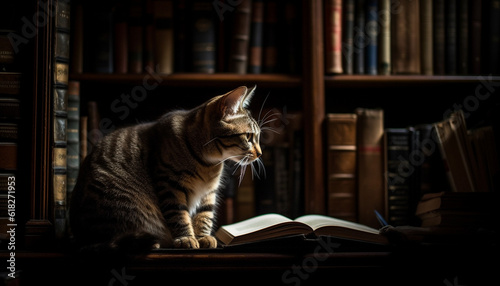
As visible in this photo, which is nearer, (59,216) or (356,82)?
(59,216)

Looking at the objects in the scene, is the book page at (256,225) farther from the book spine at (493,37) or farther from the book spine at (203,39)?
the book spine at (493,37)

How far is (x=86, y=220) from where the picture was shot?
1.08m

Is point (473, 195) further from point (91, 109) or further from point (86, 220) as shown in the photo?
point (91, 109)

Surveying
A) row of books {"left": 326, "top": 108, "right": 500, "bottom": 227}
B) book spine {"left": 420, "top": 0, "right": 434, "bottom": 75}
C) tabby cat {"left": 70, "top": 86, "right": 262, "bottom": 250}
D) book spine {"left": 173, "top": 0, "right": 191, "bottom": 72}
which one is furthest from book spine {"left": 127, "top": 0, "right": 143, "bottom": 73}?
book spine {"left": 420, "top": 0, "right": 434, "bottom": 75}

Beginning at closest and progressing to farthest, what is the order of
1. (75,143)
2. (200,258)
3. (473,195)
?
(200,258)
(473,195)
(75,143)

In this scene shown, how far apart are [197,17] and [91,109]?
0.42 m

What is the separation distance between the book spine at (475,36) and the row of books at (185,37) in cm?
53

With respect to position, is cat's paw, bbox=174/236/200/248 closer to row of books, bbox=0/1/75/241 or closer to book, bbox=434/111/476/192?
row of books, bbox=0/1/75/241

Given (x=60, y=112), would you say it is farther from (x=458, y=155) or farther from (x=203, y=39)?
(x=458, y=155)

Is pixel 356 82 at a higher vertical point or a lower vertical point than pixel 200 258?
higher

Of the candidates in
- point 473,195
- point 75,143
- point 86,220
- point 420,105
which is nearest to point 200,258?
point 86,220

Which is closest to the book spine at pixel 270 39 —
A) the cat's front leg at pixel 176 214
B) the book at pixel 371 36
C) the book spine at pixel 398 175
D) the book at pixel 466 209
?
the book at pixel 371 36

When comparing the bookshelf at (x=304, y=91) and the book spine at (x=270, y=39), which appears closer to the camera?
the bookshelf at (x=304, y=91)

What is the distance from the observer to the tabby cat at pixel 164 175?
1086 millimetres
